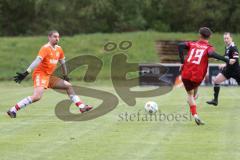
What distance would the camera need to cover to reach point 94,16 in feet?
196

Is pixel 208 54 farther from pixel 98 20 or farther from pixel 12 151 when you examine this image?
pixel 98 20

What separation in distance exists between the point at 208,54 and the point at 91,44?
104 ft

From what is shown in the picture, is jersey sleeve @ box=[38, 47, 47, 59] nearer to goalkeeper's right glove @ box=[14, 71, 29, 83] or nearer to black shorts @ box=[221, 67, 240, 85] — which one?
goalkeeper's right glove @ box=[14, 71, 29, 83]

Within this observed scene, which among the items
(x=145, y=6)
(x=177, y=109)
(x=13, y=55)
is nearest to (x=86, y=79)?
(x=13, y=55)

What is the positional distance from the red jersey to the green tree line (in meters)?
43.3

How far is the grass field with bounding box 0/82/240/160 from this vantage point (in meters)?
10.6

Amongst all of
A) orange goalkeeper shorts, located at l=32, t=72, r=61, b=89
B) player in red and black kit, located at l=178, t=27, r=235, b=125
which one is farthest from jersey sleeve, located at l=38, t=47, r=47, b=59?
player in red and black kit, located at l=178, t=27, r=235, b=125

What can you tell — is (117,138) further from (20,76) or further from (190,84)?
(20,76)

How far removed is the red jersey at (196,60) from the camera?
574 inches

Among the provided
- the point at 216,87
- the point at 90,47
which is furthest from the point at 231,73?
the point at 90,47

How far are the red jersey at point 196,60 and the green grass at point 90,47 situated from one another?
25.2 m

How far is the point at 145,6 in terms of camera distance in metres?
61.0

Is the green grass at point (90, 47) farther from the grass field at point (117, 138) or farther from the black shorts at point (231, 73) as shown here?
the grass field at point (117, 138)

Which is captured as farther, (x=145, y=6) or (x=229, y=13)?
(x=145, y=6)
